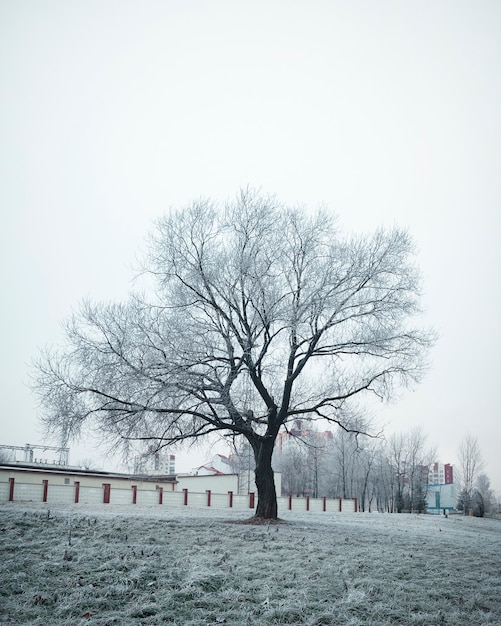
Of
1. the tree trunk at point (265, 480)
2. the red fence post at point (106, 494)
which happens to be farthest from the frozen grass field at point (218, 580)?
the red fence post at point (106, 494)

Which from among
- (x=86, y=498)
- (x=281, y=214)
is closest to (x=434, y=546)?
(x=281, y=214)

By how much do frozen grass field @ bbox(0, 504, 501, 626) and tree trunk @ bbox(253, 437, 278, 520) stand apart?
5497 millimetres

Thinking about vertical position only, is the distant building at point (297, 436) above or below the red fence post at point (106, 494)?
above

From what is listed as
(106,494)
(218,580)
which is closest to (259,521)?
(218,580)

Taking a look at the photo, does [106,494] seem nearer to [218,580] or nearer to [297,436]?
[297,436]

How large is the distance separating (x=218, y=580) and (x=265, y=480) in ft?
34.2

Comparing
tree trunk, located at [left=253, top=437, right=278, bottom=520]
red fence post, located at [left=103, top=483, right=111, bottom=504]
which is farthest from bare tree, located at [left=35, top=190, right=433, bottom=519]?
red fence post, located at [left=103, top=483, right=111, bottom=504]

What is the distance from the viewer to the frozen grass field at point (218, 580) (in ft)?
27.2

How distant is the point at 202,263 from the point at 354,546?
380 inches

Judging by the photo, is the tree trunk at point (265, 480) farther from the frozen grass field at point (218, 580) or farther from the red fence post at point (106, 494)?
the red fence post at point (106, 494)

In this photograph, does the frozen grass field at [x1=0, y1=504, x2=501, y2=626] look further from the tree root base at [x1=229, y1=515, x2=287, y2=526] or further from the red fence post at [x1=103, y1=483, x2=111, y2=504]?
the red fence post at [x1=103, y1=483, x2=111, y2=504]

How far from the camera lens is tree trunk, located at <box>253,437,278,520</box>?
→ 19.8m

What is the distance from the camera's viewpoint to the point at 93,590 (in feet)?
28.6

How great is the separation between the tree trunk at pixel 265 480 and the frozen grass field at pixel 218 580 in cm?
550
